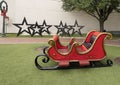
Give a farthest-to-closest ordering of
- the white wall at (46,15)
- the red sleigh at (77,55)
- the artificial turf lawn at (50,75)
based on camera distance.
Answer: the white wall at (46,15)
the red sleigh at (77,55)
the artificial turf lawn at (50,75)

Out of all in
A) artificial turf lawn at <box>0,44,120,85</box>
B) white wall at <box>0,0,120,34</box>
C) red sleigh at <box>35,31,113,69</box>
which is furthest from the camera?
white wall at <box>0,0,120,34</box>

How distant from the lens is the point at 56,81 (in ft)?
14.9

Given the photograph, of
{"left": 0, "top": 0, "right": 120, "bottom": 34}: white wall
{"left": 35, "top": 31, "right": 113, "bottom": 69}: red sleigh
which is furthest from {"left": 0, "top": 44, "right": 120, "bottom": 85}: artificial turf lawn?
{"left": 0, "top": 0, "right": 120, "bottom": 34}: white wall

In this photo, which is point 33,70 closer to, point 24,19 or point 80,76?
point 80,76

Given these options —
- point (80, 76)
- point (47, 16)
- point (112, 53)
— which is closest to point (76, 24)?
point (47, 16)

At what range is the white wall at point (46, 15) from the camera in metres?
14.1

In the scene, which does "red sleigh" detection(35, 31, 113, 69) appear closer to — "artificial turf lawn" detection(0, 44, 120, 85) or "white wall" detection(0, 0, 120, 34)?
"artificial turf lawn" detection(0, 44, 120, 85)

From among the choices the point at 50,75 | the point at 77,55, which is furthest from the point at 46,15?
the point at 50,75

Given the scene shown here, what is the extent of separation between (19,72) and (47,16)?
990 cm

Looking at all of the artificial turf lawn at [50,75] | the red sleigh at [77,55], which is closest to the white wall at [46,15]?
the artificial turf lawn at [50,75]

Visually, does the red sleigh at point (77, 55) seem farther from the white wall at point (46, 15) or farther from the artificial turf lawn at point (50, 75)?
the white wall at point (46, 15)

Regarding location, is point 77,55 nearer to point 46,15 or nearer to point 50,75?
point 50,75

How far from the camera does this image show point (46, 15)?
47.7 ft

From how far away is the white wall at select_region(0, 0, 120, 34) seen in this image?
46.1ft
